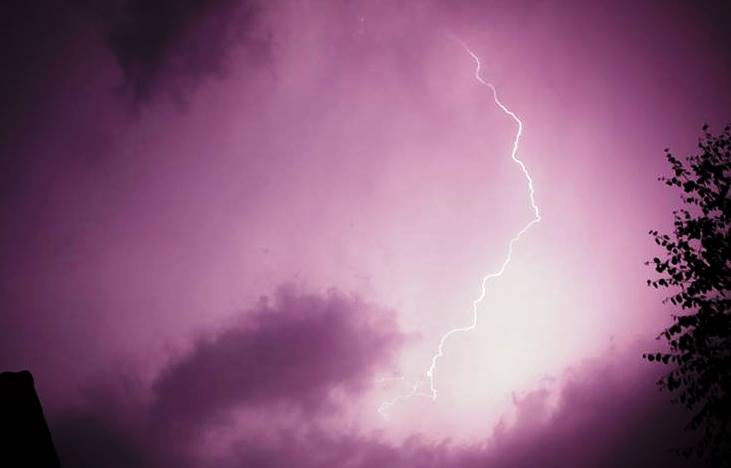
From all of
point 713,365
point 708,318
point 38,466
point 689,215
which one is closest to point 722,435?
point 713,365

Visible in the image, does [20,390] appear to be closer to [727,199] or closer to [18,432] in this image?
[18,432]

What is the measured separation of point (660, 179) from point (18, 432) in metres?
19.1

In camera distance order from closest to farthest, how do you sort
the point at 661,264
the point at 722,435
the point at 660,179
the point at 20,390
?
the point at 722,435
the point at 20,390
the point at 661,264
the point at 660,179

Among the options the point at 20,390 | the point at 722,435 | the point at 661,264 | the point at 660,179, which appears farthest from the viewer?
the point at 660,179

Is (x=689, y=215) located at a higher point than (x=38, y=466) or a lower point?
higher

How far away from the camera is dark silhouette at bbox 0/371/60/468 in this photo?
1110 centimetres

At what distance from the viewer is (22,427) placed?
37.8 feet

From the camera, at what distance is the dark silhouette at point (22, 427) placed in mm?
11102

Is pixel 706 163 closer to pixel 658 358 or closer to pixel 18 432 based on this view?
pixel 658 358

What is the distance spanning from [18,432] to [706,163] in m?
19.8

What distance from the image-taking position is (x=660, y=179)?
45.3ft

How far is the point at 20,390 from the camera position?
38.9 ft

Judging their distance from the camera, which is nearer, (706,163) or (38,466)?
(38,466)

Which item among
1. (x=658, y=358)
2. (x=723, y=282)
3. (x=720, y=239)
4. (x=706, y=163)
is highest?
(x=706, y=163)
